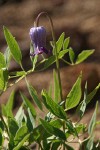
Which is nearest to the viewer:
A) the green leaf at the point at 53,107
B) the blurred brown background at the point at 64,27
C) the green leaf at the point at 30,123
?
the green leaf at the point at 53,107

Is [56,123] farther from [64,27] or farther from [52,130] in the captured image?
[64,27]

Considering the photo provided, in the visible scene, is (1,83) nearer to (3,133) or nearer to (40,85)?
(3,133)

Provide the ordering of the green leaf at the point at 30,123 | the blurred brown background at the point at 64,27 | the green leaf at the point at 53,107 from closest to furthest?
the green leaf at the point at 53,107 → the green leaf at the point at 30,123 → the blurred brown background at the point at 64,27

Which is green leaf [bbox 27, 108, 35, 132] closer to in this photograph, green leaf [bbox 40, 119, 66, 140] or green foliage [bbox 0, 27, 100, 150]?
green foliage [bbox 0, 27, 100, 150]

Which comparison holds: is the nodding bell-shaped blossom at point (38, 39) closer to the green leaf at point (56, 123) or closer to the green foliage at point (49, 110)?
the green foliage at point (49, 110)

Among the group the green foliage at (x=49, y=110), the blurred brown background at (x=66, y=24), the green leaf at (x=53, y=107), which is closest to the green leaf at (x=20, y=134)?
the green foliage at (x=49, y=110)

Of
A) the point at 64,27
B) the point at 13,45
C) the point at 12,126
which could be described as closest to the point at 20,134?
the point at 12,126

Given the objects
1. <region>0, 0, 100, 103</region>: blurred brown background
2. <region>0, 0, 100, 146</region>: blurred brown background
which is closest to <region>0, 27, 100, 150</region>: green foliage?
<region>0, 0, 100, 146</region>: blurred brown background

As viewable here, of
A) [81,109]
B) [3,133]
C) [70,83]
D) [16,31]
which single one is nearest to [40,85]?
[70,83]
